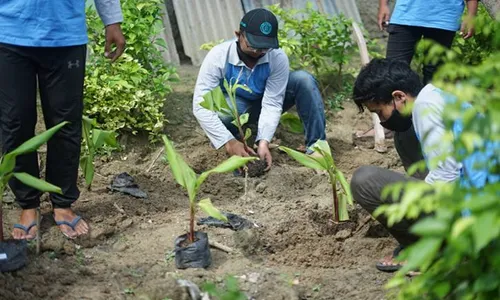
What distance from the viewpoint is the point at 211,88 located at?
19.5 ft

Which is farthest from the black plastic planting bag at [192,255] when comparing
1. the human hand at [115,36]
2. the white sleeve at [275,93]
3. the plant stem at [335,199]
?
the white sleeve at [275,93]

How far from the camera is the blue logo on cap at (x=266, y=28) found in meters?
5.71

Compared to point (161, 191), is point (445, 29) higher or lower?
higher

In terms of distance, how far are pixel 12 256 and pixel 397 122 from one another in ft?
6.55

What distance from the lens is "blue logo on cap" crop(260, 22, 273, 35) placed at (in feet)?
18.7

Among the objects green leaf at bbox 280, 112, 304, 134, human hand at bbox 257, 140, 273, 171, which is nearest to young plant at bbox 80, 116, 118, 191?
human hand at bbox 257, 140, 273, 171

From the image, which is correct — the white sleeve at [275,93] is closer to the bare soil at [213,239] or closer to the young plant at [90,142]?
the bare soil at [213,239]

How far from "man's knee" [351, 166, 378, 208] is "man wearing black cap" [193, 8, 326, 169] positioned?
4.72 feet

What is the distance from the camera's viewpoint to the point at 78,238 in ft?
15.9

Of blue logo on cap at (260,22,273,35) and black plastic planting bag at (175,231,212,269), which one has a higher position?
blue logo on cap at (260,22,273,35)

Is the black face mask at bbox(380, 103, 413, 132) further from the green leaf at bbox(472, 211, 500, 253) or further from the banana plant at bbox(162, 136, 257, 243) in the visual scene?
the green leaf at bbox(472, 211, 500, 253)

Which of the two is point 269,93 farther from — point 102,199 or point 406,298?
point 406,298

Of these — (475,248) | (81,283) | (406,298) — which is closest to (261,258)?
(81,283)

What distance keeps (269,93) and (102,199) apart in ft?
4.63
